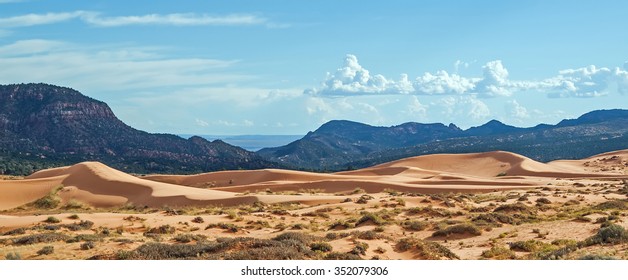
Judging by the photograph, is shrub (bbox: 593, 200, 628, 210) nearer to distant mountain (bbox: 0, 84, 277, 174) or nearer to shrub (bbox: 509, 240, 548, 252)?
shrub (bbox: 509, 240, 548, 252)

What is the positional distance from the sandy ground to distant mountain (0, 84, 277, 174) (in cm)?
4482

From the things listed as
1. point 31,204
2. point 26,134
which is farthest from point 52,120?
point 31,204

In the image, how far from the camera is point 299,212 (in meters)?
34.1

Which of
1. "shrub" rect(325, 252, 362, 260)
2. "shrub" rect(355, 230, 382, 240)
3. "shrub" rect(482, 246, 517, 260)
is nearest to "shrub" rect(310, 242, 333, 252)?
"shrub" rect(325, 252, 362, 260)

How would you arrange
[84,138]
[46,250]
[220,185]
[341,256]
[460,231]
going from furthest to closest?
[84,138] < [220,185] < [460,231] < [46,250] < [341,256]

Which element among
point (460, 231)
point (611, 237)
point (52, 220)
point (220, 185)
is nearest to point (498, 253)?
point (611, 237)

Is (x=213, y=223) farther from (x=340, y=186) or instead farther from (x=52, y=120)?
(x=52, y=120)

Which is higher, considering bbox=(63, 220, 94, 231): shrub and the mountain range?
the mountain range

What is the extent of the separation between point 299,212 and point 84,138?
9543cm

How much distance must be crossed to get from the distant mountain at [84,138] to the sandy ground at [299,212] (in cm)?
4482

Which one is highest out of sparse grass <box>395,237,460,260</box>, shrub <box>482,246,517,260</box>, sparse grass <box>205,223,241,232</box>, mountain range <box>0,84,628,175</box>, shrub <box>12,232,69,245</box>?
mountain range <box>0,84,628,175</box>

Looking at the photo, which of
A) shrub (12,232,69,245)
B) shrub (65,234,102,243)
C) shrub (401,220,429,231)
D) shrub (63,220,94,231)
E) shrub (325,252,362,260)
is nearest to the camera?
shrub (325,252,362,260)

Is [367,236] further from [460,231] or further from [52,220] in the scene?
[52,220]

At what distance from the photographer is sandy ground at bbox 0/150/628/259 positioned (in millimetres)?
20922
